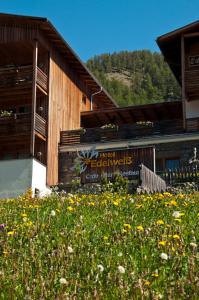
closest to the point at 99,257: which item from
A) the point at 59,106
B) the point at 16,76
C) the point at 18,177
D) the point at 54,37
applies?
the point at 18,177

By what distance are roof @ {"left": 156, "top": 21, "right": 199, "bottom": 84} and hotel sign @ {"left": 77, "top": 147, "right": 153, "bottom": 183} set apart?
8.00m

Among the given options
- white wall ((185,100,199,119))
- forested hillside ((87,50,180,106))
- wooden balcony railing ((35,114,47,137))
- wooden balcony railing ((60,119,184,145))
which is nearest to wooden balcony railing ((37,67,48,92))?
wooden balcony railing ((35,114,47,137))

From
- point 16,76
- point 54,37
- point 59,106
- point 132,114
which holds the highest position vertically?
point 54,37

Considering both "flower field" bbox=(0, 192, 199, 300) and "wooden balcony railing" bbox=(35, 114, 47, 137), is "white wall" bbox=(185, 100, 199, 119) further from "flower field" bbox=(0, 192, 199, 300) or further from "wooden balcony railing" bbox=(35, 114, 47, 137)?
"flower field" bbox=(0, 192, 199, 300)

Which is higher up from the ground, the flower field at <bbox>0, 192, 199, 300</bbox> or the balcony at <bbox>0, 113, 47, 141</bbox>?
the balcony at <bbox>0, 113, 47, 141</bbox>

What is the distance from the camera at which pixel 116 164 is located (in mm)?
22828

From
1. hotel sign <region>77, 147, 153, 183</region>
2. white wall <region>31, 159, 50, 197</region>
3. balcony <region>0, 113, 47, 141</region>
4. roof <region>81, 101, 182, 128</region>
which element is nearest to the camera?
hotel sign <region>77, 147, 153, 183</region>

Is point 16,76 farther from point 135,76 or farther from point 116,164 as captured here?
point 135,76

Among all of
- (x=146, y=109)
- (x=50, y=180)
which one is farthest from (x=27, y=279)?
(x=146, y=109)

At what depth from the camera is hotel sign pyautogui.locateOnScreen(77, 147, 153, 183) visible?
2169 cm

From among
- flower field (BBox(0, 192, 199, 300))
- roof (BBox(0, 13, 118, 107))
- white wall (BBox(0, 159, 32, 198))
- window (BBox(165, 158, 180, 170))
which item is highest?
roof (BBox(0, 13, 118, 107))

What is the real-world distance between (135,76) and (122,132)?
4056 inches

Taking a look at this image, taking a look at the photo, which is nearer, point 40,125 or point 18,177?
point 18,177

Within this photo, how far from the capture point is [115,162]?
76.2 feet
